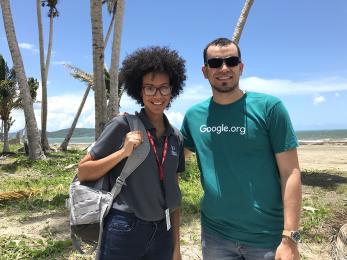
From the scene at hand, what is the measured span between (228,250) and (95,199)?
96 cm

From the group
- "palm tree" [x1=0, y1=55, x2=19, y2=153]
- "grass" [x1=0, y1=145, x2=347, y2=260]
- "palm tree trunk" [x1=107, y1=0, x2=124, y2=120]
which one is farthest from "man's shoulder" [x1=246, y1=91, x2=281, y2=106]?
"palm tree" [x1=0, y1=55, x2=19, y2=153]

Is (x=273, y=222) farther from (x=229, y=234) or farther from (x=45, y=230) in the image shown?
(x=45, y=230)

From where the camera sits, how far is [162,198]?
8.79ft

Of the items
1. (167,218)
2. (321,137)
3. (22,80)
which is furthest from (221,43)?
(321,137)

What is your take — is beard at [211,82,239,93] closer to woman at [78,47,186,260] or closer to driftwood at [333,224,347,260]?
woman at [78,47,186,260]

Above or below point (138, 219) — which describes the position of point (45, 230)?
below

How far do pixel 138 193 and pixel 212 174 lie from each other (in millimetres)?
567

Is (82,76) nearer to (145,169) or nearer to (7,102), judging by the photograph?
(7,102)

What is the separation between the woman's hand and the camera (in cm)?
252

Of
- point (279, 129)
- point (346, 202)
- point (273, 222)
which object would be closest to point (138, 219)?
point (273, 222)

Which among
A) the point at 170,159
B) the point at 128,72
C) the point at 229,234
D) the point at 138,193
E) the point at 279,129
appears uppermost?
the point at 128,72

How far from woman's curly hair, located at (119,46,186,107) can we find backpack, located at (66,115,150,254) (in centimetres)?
49

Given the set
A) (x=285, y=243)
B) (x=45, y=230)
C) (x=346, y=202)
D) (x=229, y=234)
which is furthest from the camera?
(x=346, y=202)

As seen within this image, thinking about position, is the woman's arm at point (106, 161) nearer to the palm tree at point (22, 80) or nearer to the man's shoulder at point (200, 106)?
the man's shoulder at point (200, 106)
